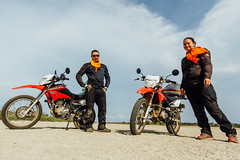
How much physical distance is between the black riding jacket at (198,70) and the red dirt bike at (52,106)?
2.72 meters

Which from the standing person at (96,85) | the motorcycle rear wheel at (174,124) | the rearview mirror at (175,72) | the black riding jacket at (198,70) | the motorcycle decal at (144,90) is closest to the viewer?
the black riding jacket at (198,70)

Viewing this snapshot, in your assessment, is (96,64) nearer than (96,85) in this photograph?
No

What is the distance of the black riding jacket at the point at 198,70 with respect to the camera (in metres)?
4.32

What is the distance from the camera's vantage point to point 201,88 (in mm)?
4469

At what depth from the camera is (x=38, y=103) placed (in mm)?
5680

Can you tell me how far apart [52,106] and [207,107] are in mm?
3966

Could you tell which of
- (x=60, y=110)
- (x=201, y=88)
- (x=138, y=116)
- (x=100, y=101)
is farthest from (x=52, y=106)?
(x=201, y=88)

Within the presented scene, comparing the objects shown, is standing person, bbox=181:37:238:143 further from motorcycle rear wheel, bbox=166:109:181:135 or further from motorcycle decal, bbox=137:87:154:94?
motorcycle rear wheel, bbox=166:109:181:135

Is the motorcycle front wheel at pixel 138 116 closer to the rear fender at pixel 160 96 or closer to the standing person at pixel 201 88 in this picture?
the rear fender at pixel 160 96

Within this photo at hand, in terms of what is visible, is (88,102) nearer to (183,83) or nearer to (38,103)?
(38,103)

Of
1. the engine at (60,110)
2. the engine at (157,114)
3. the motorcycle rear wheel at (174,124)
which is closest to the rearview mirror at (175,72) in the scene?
the engine at (157,114)

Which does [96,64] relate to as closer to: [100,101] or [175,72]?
[100,101]

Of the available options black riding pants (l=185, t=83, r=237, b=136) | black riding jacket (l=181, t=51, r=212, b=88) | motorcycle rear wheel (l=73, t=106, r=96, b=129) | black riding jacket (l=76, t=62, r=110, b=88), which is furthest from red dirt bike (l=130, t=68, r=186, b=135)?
motorcycle rear wheel (l=73, t=106, r=96, b=129)

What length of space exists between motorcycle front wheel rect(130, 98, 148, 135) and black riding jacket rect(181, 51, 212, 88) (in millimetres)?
1113
